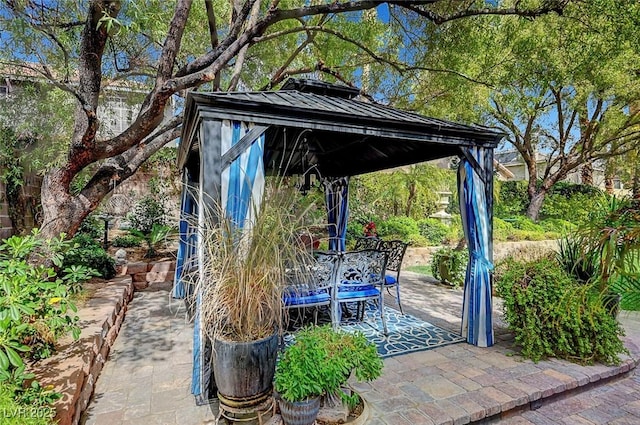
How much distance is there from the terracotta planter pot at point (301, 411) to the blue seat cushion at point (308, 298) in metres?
1.34

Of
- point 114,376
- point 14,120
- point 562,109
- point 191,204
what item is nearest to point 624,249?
point 114,376

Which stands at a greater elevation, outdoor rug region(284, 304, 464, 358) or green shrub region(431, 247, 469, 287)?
green shrub region(431, 247, 469, 287)

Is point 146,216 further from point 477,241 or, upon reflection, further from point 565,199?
point 565,199

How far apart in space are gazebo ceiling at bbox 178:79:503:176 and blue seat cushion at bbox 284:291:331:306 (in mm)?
1358

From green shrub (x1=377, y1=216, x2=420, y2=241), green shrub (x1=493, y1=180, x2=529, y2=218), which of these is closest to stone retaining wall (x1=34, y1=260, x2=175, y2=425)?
green shrub (x1=377, y1=216, x2=420, y2=241)

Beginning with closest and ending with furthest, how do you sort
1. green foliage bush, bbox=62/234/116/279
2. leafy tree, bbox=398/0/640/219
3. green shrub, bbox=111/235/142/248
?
leafy tree, bbox=398/0/640/219 < green foliage bush, bbox=62/234/116/279 < green shrub, bbox=111/235/142/248

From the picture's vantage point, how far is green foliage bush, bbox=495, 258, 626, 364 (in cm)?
336

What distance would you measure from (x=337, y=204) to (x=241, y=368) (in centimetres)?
519

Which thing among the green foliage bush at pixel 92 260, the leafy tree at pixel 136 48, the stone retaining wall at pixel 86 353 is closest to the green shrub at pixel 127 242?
the green foliage bush at pixel 92 260

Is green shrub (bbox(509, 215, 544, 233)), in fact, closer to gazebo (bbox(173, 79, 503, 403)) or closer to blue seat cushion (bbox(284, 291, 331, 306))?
gazebo (bbox(173, 79, 503, 403))

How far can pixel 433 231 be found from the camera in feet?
36.8


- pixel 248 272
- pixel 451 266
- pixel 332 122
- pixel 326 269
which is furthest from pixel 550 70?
pixel 248 272

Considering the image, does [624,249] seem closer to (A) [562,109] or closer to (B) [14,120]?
(B) [14,120]

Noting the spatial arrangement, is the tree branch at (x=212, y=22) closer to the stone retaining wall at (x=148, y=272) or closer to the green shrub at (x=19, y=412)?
the stone retaining wall at (x=148, y=272)
